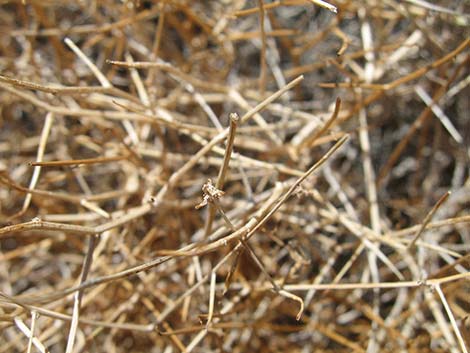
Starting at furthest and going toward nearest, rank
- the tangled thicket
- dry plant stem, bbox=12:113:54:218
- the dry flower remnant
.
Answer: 1. the tangled thicket
2. dry plant stem, bbox=12:113:54:218
3. the dry flower remnant

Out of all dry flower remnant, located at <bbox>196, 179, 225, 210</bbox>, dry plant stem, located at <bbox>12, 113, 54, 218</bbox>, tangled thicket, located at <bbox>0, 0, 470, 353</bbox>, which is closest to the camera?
dry flower remnant, located at <bbox>196, 179, 225, 210</bbox>

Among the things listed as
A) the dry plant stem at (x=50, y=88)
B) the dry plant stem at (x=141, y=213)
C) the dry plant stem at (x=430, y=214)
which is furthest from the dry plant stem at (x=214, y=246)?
the dry plant stem at (x=50, y=88)

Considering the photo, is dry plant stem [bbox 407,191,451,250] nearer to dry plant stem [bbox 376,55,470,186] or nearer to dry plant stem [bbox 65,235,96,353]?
dry plant stem [bbox 376,55,470,186]

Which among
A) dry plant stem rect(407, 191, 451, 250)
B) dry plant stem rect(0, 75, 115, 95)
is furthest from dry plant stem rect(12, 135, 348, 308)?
dry plant stem rect(0, 75, 115, 95)

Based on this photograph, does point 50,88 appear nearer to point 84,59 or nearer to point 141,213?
point 84,59

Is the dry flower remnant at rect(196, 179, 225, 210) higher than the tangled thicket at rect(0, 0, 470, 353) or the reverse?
higher

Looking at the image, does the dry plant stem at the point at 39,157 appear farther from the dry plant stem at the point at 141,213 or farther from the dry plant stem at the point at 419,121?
the dry plant stem at the point at 419,121

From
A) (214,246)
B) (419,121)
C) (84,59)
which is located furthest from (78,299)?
(419,121)

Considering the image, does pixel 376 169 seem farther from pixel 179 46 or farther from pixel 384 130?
pixel 179 46

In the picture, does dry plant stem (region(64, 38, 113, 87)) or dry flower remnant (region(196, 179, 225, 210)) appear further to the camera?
dry plant stem (region(64, 38, 113, 87))
